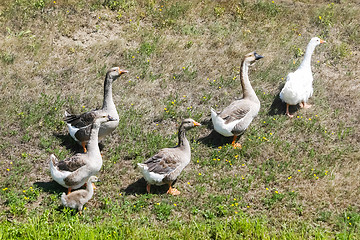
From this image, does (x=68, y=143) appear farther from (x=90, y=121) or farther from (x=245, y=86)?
(x=245, y=86)

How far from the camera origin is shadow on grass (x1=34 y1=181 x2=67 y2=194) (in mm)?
8656

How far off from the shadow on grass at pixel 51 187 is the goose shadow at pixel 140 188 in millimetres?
1374

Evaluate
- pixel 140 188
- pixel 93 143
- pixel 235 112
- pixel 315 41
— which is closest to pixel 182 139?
pixel 140 188

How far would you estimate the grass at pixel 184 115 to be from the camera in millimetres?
8062

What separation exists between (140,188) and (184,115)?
3.01 metres

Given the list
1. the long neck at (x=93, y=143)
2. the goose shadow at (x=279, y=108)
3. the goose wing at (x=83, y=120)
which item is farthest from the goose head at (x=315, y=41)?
the long neck at (x=93, y=143)

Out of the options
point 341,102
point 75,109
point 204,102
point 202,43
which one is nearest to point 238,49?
point 202,43

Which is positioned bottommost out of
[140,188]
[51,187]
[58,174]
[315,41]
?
[51,187]

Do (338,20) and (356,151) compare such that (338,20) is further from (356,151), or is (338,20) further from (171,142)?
(171,142)

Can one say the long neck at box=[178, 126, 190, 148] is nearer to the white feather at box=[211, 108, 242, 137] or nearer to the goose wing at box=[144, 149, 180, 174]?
the goose wing at box=[144, 149, 180, 174]

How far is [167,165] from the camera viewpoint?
8422 millimetres

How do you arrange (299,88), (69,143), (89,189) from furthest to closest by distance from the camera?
(299,88), (69,143), (89,189)

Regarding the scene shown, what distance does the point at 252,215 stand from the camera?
8.23 meters

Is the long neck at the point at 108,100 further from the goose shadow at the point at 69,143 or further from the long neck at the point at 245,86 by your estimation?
the long neck at the point at 245,86
